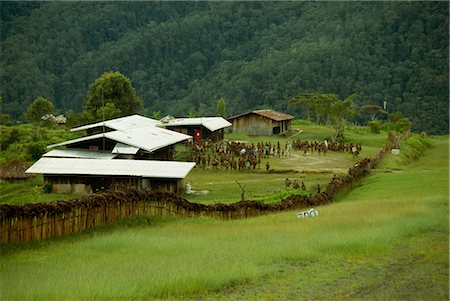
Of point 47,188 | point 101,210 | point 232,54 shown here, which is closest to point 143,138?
point 47,188

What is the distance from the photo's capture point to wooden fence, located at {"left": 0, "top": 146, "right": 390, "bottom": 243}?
1525 centimetres

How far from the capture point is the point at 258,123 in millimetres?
67688

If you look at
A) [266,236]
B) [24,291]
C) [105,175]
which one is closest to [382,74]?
[105,175]

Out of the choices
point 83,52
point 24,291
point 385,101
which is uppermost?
point 83,52

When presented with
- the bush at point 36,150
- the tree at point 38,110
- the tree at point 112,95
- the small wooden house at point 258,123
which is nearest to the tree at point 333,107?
the small wooden house at point 258,123

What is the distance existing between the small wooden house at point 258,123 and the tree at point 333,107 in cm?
582

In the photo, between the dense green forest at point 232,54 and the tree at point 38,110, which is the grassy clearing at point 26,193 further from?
the dense green forest at point 232,54

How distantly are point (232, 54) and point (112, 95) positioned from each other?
88.3 metres

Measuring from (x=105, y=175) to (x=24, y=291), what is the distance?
22.2 meters

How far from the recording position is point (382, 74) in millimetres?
114312

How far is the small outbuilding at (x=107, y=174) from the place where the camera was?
3291 cm

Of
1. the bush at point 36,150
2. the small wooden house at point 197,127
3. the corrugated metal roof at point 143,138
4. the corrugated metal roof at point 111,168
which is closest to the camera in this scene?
the corrugated metal roof at point 111,168

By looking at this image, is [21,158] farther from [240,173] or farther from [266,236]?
[266,236]

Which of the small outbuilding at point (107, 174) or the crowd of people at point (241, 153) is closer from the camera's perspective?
the small outbuilding at point (107, 174)
